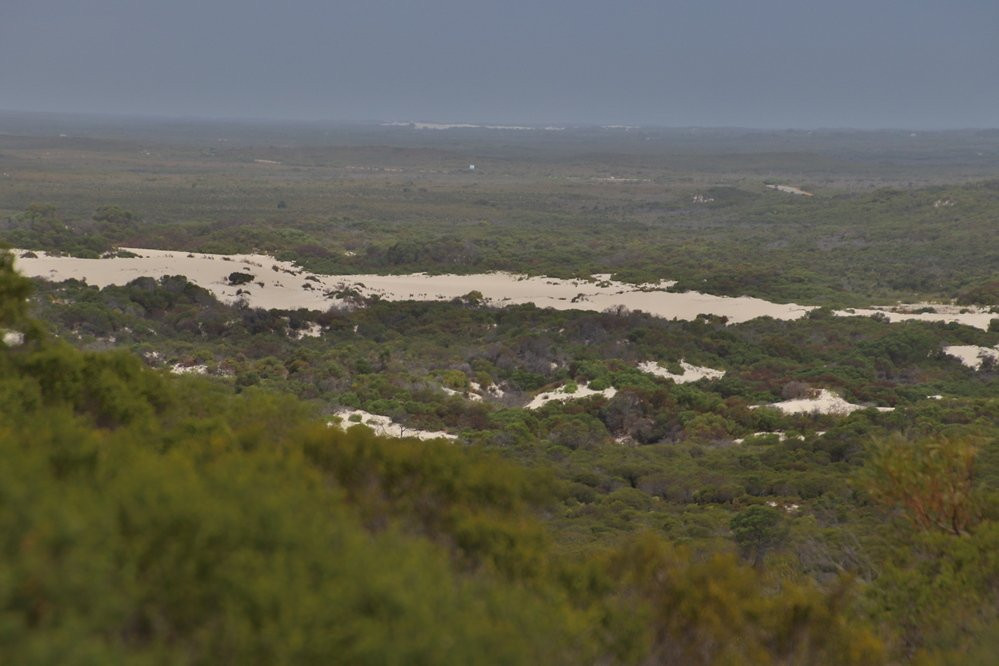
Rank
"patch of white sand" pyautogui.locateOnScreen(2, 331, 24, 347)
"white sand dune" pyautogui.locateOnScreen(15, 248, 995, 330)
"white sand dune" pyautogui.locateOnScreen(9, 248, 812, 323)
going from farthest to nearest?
"white sand dune" pyautogui.locateOnScreen(9, 248, 812, 323), "white sand dune" pyautogui.locateOnScreen(15, 248, 995, 330), "patch of white sand" pyautogui.locateOnScreen(2, 331, 24, 347)

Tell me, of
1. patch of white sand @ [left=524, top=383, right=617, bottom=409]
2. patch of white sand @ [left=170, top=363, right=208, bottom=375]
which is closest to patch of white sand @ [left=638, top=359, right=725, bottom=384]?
patch of white sand @ [left=524, top=383, right=617, bottom=409]

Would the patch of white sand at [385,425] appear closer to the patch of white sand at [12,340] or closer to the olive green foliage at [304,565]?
the patch of white sand at [12,340]

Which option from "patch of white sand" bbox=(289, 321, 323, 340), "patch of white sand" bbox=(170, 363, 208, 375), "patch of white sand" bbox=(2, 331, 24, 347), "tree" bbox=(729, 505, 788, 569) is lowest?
"patch of white sand" bbox=(289, 321, 323, 340)

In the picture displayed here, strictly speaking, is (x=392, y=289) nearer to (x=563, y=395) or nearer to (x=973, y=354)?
(x=563, y=395)

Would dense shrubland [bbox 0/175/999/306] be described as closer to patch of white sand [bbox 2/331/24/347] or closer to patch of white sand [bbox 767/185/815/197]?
patch of white sand [bbox 767/185/815/197]

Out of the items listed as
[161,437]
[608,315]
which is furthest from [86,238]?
[161,437]
